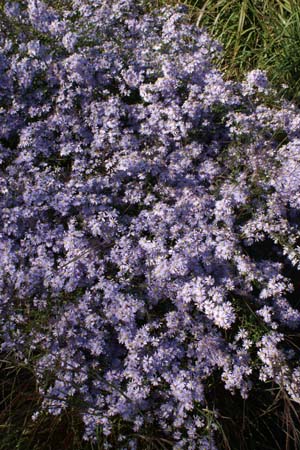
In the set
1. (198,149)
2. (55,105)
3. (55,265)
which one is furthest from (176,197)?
(55,105)

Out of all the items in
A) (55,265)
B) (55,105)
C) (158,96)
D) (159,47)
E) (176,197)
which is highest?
(159,47)

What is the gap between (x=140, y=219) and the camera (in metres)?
3.50

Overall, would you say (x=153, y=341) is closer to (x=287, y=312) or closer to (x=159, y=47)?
(x=287, y=312)

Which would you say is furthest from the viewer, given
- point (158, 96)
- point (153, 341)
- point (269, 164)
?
point (158, 96)

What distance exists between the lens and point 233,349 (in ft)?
10.7

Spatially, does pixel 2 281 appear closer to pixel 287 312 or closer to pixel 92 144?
pixel 92 144

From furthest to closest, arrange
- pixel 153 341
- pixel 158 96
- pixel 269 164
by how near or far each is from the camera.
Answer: pixel 158 96
pixel 269 164
pixel 153 341

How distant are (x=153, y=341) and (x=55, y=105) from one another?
2.03 meters

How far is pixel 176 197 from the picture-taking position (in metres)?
3.57

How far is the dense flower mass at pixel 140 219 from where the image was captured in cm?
313

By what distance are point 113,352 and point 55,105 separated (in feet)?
6.49

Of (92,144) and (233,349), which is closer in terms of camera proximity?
(233,349)

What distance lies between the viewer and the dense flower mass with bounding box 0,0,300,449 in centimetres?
313

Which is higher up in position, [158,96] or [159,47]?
[159,47]
